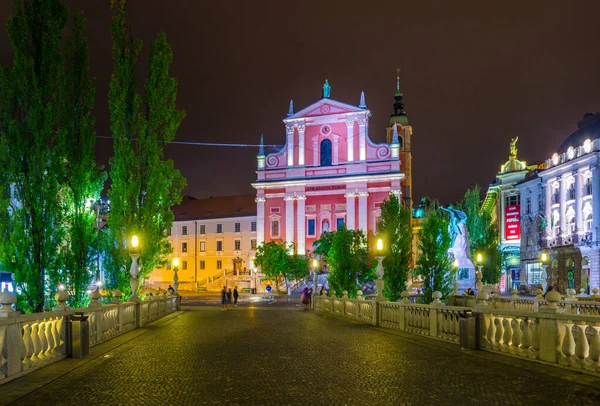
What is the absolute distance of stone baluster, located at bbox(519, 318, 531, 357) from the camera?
1260 centimetres

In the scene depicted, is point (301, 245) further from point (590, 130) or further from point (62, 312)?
point (62, 312)

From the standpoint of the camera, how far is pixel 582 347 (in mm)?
10953

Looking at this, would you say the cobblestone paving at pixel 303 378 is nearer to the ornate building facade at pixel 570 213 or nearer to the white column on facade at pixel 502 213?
the ornate building facade at pixel 570 213

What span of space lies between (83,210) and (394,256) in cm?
1351

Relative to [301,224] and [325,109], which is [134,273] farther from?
[325,109]

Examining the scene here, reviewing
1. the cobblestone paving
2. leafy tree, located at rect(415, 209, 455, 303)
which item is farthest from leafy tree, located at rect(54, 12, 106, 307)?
leafy tree, located at rect(415, 209, 455, 303)

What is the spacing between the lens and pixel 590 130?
5603 cm

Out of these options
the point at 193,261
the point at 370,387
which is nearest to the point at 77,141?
the point at 370,387

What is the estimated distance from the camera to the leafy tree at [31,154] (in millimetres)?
19734

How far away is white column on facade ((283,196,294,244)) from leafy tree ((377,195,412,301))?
42.2 meters

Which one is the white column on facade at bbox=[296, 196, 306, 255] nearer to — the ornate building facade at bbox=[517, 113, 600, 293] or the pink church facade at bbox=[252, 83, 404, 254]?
the pink church facade at bbox=[252, 83, 404, 254]

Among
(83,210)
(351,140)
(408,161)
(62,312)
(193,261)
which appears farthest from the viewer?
(408,161)

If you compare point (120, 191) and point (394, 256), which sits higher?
point (120, 191)

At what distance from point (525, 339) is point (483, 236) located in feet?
201
